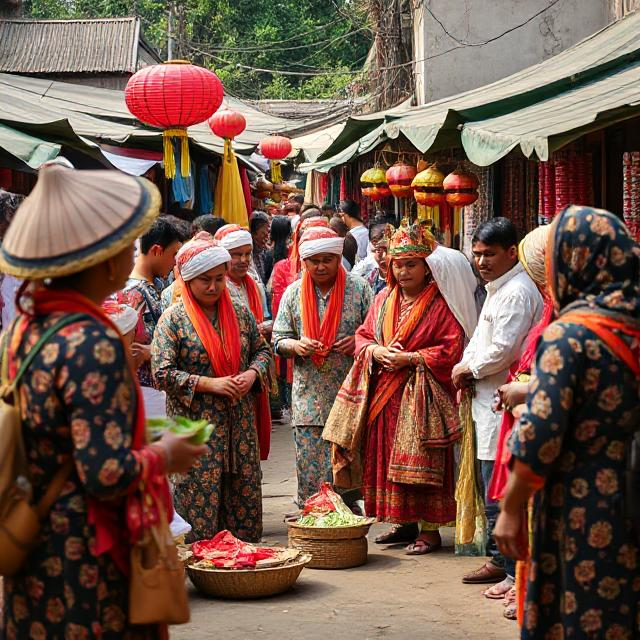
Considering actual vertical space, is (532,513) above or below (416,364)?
below

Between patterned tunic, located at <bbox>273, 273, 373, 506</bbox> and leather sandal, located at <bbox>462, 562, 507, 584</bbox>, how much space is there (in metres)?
1.43

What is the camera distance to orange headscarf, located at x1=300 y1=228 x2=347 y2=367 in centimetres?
783

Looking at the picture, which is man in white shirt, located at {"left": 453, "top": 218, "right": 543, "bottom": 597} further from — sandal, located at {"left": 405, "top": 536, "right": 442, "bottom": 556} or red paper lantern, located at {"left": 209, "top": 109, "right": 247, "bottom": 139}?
red paper lantern, located at {"left": 209, "top": 109, "right": 247, "bottom": 139}

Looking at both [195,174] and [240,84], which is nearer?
[195,174]

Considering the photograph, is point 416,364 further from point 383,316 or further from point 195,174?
point 195,174

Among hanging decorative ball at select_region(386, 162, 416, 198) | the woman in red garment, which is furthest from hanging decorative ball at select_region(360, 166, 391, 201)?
the woman in red garment

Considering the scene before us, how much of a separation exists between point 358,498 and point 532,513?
4.63 meters

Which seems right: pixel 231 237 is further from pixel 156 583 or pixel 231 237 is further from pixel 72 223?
pixel 156 583

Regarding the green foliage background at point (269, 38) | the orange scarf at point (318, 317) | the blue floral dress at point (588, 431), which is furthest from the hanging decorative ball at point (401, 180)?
the green foliage background at point (269, 38)

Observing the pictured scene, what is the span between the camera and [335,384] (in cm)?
789

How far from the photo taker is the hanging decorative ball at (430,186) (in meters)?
11.4

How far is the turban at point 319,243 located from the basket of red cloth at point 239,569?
2.08m

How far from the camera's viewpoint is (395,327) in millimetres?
7406

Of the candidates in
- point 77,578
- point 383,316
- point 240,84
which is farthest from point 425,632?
point 240,84
